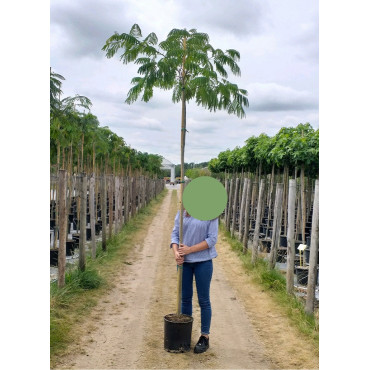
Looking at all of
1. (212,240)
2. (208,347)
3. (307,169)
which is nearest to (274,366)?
(208,347)

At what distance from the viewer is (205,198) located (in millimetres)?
3875

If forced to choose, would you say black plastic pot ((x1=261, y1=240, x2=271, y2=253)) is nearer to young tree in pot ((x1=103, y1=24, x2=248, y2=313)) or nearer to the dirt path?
the dirt path

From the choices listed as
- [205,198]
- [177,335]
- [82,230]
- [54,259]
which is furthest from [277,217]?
[54,259]

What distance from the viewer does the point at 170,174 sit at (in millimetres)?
88250

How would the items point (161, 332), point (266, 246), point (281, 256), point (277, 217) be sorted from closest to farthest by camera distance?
point (161, 332) < point (277, 217) < point (281, 256) < point (266, 246)

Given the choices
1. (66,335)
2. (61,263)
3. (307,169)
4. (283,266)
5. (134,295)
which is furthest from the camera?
(307,169)

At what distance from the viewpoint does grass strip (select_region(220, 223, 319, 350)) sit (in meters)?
4.94

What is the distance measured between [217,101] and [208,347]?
254cm

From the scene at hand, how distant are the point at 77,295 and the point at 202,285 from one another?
2.67 metres

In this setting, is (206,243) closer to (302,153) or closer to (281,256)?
(281,256)

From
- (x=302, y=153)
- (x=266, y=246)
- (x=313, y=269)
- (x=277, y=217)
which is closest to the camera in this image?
(x=313, y=269)

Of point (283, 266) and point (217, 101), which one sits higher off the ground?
point (217, 101)

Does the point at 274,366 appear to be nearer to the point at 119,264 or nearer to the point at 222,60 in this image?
the point at 222,60

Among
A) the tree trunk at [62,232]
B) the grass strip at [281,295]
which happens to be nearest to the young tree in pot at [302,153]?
the grass strip at [281,295]
